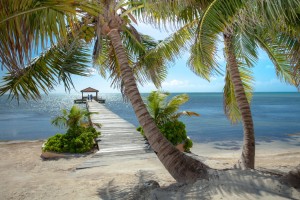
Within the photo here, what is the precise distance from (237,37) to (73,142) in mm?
7612

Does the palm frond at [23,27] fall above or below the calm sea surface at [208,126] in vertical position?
above

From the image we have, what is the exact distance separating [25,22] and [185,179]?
3.43 metres

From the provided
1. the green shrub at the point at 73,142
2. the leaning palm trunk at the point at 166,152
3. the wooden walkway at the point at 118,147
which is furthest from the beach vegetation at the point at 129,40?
the green shrub at the point at 73,142

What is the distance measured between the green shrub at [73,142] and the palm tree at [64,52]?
4.05 meters

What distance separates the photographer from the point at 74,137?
1086cm

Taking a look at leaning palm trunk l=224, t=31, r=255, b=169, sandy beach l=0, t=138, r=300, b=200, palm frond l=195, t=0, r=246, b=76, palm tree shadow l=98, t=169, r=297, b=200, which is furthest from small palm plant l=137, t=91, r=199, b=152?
palm frond l=195, t=0, r=246, b=76

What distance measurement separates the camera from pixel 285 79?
7.58 m

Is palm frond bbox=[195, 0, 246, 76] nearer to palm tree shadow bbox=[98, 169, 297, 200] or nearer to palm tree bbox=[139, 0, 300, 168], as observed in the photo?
palm tree bbox=[139, 0, 300, 168]

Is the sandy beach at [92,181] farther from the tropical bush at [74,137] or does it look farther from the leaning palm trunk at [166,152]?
the tropical bush at [74,137]

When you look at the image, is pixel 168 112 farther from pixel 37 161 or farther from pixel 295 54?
pixel 295 54

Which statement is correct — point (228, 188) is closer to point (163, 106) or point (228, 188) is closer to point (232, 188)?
point (232, 188)

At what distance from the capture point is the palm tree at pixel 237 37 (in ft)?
10.8

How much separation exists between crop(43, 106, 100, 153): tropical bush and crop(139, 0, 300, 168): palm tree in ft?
17.3

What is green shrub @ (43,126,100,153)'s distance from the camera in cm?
1026
